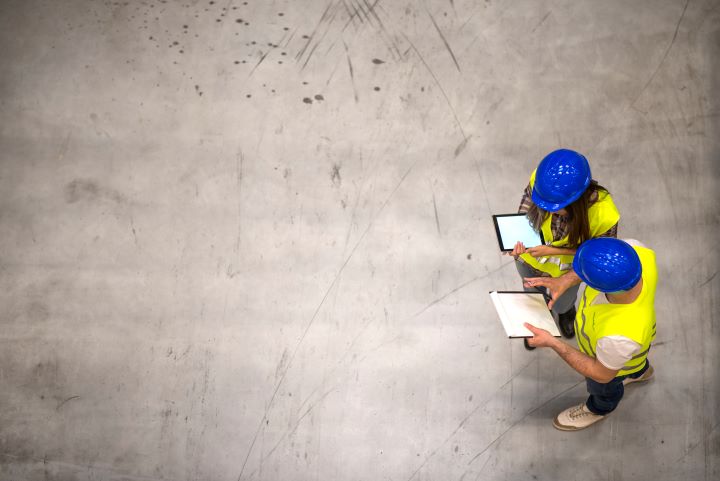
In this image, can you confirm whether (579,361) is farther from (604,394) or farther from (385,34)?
(385,34)

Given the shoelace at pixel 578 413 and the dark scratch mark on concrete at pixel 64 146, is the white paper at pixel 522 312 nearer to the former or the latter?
the shoelace at pixel 578 413

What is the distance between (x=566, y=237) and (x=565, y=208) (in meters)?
0.14

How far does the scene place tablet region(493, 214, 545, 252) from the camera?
253 cm

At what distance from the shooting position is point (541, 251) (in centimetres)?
242

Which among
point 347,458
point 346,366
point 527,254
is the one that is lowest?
point 347,458

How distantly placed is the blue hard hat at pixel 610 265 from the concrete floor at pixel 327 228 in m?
1.16

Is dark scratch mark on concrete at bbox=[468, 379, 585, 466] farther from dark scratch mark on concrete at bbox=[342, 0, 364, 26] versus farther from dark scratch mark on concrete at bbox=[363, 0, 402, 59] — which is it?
dark scratch mark on concrete at bbox=[342, 0, 364, 26]

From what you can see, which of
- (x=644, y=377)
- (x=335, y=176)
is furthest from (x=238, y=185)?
(x=644, y=377)

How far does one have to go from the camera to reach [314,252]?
326 cm

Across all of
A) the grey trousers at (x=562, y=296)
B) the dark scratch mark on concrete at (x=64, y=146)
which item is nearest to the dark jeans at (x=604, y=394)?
the grey trousers at (x=562, y=296)

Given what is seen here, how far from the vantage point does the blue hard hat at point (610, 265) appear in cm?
191

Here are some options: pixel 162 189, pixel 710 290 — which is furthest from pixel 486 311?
pixel 162 189

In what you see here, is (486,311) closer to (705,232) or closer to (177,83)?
(705,232)

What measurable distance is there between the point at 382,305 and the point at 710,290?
186 centimetres
